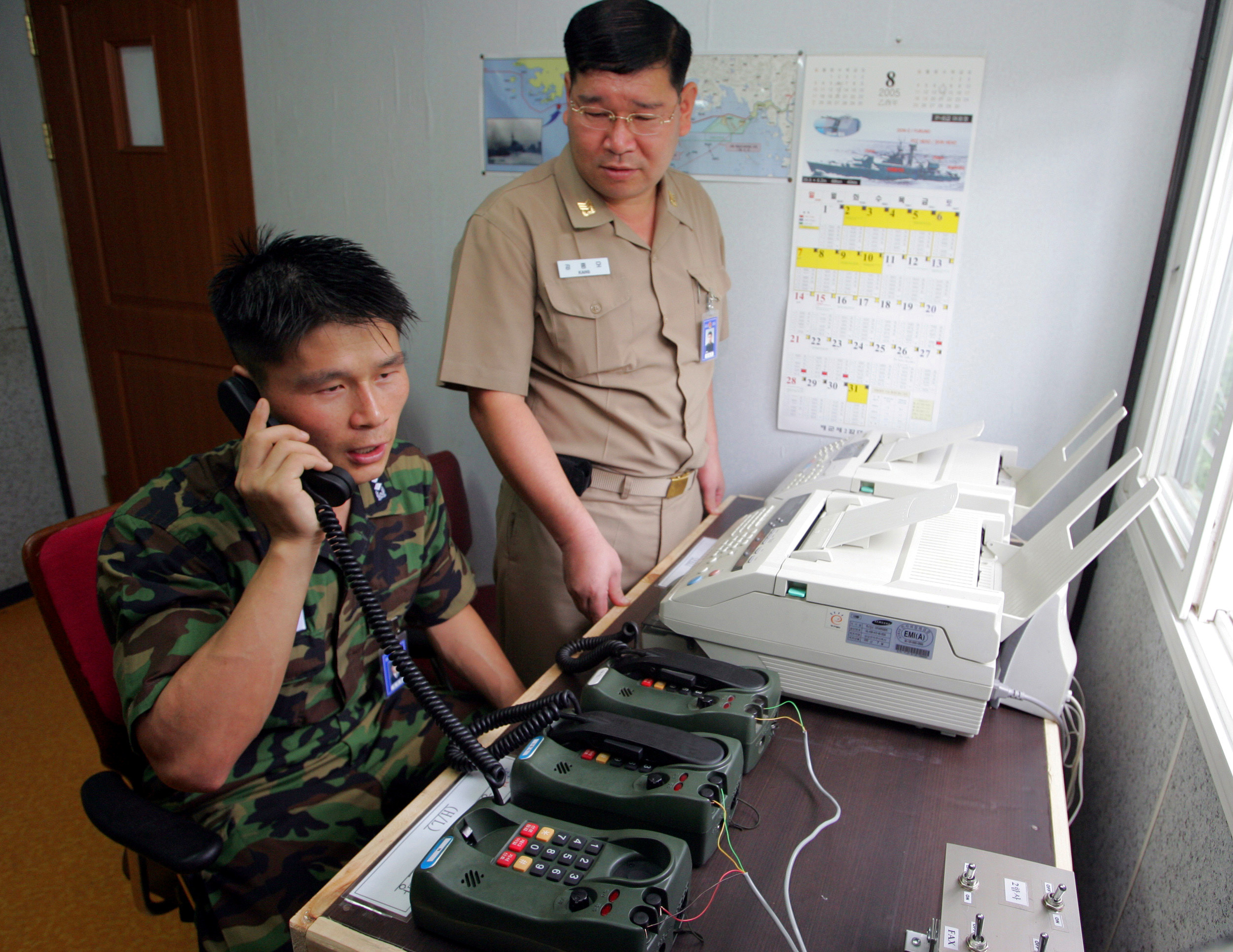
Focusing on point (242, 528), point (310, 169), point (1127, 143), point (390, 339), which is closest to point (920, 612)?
point (390, 339)

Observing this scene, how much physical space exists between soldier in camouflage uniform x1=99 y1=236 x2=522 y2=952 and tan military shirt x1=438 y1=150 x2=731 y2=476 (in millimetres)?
346

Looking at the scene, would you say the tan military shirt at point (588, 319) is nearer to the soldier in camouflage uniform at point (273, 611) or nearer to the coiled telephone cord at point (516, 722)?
the soldier in camouflage uniform at point (273, 611)

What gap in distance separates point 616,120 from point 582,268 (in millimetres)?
276

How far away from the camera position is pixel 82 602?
1.13 m

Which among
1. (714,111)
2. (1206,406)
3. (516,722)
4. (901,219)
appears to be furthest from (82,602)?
(1206,406)

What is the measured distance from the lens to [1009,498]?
4.34 ft

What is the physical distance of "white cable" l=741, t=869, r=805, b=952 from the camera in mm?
738

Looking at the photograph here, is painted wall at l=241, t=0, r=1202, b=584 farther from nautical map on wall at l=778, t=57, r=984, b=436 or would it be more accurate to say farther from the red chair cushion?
the red chair cushion

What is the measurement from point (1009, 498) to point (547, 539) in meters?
0.87

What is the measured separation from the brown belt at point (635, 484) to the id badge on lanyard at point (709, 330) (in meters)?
0.28

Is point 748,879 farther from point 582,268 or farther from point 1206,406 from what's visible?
point 1206,406

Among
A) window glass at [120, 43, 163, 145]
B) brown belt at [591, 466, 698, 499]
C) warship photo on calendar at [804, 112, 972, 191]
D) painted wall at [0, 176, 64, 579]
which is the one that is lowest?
painted wall at [0, 176, 64, 579]

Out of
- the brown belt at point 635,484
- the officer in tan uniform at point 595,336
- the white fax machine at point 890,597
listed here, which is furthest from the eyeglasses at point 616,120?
the white fax machine at point 890,597

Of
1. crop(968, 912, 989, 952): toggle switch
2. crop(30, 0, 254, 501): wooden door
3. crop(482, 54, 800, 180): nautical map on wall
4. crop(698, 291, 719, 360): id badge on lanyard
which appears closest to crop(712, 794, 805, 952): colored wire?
crop(968, 912, 989, 952): toggle switch
